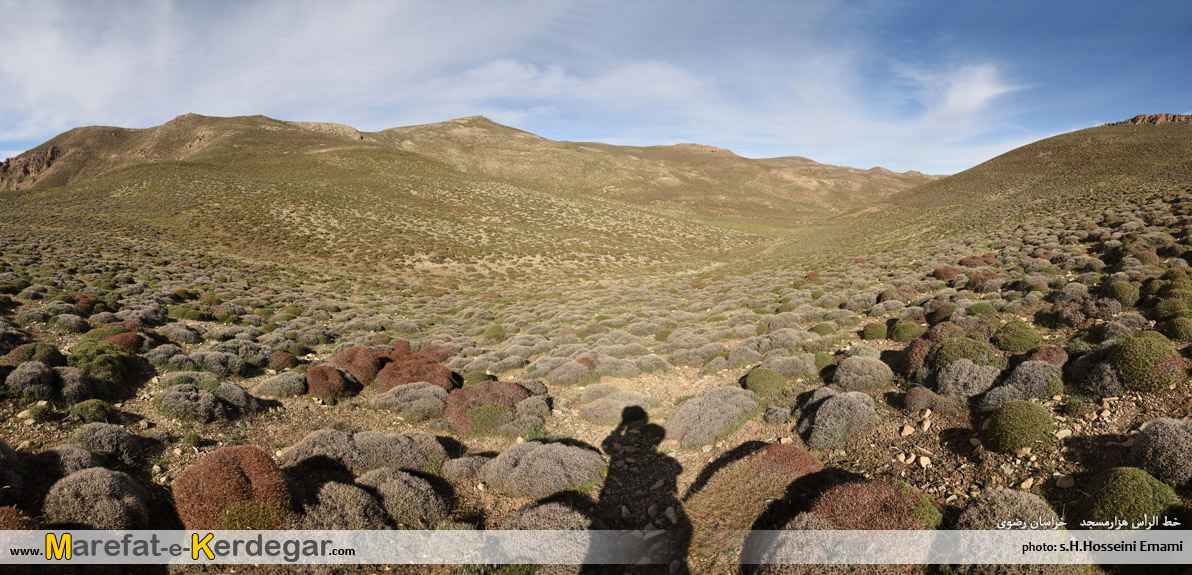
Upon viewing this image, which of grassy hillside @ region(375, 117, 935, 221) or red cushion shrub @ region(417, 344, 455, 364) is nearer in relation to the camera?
red cushion shrub @ region(417, 344, 455, 364)

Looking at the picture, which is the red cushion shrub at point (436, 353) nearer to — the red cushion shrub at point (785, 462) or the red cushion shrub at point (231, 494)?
the red cushion shrub at point (231, 494)

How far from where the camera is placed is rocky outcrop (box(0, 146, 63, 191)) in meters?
123

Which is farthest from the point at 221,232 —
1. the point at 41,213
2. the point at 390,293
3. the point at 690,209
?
the point at 690,209

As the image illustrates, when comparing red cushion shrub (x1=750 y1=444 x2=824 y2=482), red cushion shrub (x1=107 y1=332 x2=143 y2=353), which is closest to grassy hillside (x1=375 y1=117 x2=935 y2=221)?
red cushion shrub (x1=107 y1=332 x2=143 y2=353)

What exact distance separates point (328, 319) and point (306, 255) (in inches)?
979

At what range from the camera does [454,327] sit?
83.1ft

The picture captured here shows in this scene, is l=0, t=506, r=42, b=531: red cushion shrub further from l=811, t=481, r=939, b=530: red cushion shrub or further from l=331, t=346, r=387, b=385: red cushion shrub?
l=811, t=481, r=939, b=530: red cushion shrub

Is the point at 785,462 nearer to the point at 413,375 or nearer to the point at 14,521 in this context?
the point at 14,521

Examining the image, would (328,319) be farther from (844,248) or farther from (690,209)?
(690,209)

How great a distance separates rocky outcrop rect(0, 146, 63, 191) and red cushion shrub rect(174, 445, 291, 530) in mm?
190986

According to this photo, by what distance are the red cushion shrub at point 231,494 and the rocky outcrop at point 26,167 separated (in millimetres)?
190986

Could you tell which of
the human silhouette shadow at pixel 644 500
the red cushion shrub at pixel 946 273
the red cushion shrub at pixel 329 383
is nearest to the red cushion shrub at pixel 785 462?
the human silhouette shadow at pixel 644 500

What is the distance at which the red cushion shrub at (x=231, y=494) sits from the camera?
6137mm

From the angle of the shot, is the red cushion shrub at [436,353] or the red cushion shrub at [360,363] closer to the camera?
the red cushion shrub at [360,363]
